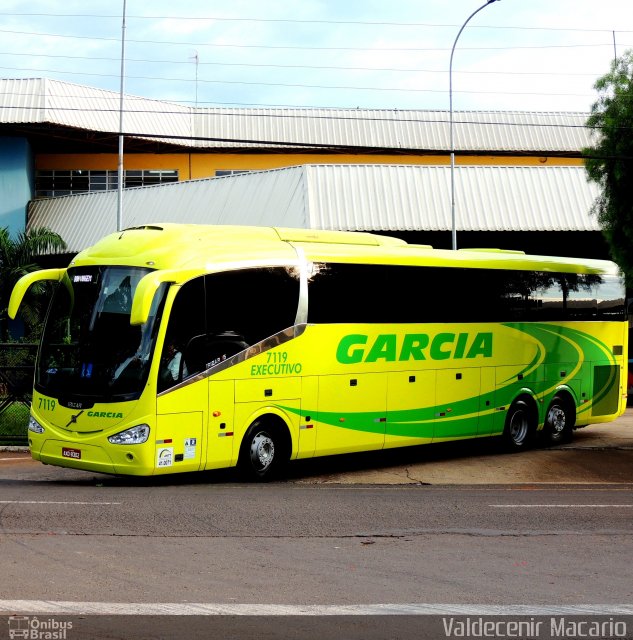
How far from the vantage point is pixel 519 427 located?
2072 centimetres

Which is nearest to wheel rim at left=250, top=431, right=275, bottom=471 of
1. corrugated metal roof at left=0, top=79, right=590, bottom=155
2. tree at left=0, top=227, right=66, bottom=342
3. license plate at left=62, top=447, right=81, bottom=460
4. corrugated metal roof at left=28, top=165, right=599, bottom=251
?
license plate at left=62, top=447, right=81, bottom=460

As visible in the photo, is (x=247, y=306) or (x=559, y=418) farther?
(x=559, y=418)

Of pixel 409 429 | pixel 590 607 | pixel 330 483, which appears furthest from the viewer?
pixel 409 429

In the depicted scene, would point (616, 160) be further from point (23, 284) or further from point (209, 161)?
point (209, 161)

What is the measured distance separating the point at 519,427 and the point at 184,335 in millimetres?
8605

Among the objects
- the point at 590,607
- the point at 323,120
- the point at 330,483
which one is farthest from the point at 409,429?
the point at 323,120

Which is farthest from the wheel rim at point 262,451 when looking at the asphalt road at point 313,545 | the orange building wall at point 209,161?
the orange building wall at point 209,161

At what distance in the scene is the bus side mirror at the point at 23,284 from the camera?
49.3 ft

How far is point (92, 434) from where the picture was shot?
14.5 meters

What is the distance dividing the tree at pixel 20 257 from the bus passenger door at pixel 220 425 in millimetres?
22159

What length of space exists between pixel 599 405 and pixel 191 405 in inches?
437

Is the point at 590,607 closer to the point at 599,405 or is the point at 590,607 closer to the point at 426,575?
the point at 426,575

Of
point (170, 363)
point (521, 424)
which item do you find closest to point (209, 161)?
point (521, 424)

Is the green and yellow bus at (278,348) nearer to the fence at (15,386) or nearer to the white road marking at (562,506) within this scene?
the white road marking at (562,506)
